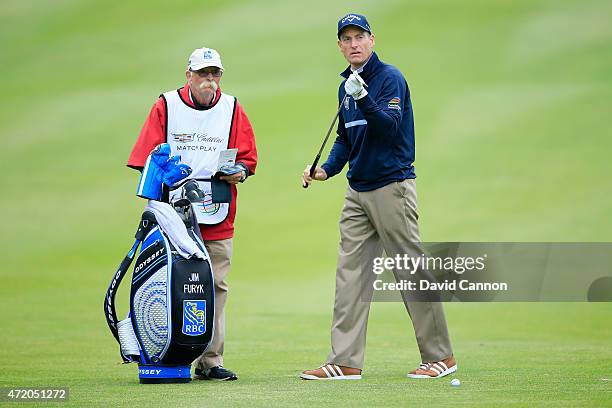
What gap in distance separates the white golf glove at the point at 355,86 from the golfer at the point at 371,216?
0.30 metres

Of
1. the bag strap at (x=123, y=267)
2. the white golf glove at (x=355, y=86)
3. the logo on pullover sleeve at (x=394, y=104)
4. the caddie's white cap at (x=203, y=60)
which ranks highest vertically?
the caddie's white cap at (x=203, y=60)

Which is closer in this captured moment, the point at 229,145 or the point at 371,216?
the point at 371,216

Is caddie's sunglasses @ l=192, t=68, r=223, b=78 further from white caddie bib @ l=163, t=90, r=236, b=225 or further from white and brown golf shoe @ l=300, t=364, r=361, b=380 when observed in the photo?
white and brown golf shoe @ l=300, t=364, r=361, b=380

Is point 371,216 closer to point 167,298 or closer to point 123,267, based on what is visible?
point 167,298

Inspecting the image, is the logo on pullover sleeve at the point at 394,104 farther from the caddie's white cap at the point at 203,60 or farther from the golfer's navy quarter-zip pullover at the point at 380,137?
the caddie's white cap at the point at 203,60

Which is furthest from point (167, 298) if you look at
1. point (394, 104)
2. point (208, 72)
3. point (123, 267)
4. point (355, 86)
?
point (394, 104)

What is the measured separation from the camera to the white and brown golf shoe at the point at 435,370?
20.7 feet

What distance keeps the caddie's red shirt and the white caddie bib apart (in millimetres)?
42

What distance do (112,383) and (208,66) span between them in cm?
176

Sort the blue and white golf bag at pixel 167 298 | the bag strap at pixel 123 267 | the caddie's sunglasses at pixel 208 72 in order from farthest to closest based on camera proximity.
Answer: the caddie's sunglasses at pixel 208 72, the bag strap at pixel 123 267, the blue and white golf bag at pixel 167 298

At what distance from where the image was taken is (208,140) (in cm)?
655

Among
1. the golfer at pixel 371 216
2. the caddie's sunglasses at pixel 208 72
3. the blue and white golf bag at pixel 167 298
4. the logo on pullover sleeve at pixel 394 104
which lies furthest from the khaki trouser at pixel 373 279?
the caddie's sunglasses at pixel 208 72

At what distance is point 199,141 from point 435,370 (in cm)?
178

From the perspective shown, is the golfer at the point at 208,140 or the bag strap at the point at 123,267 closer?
the bag strap at the point at 123,267
